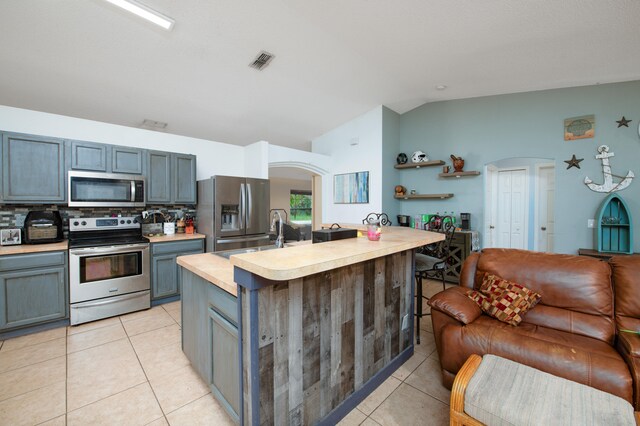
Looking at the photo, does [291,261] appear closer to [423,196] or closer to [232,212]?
[232,212]

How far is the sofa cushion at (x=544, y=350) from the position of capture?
1.40 metres

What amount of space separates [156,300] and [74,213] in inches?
59.9

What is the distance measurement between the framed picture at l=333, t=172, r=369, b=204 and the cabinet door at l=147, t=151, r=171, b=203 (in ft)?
10.4

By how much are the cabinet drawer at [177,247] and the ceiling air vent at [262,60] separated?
2.49 meters

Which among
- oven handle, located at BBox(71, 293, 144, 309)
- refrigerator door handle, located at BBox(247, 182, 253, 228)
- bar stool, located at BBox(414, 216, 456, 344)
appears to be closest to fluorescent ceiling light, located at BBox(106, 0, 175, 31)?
refrigerator door handle, located at BBox(247, 182, 253, 228)

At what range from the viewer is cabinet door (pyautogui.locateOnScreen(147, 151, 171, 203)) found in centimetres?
362

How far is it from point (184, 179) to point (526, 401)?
4274 millimetres

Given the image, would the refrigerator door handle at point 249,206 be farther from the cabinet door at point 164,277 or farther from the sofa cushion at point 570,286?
the sofa cushion at point 570,286

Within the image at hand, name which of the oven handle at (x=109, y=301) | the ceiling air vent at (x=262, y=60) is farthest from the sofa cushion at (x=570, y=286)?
the oven handle at (x=109, y=301)

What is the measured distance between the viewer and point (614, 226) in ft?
12.1

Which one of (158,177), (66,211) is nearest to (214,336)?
(158,177)

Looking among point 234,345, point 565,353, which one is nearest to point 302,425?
point 234,345

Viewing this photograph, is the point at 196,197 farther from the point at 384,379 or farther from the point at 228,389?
the point at 384,379

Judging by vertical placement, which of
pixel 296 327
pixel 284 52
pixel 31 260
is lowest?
pixel 296 327
